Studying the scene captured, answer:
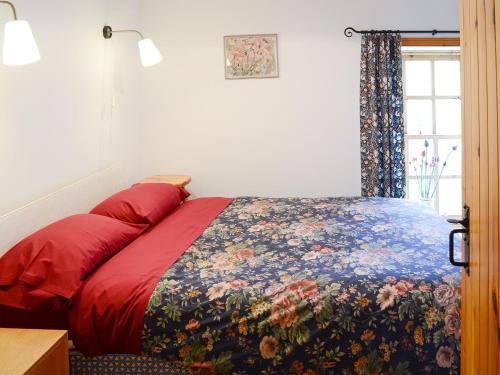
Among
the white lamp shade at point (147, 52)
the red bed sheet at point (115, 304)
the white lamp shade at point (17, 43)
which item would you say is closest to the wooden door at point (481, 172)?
the red bed sheet at point (115, 304)

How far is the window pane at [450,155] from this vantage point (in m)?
4.46

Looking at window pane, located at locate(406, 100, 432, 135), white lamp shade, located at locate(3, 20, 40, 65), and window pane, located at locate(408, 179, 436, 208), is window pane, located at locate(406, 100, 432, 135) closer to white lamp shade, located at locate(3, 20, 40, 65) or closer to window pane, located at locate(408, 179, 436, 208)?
window pane, located at locate(408, 179, 436, 208)

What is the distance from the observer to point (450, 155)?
14.6 ft

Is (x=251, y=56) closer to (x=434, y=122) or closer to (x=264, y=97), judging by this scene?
(x=264, y=97)

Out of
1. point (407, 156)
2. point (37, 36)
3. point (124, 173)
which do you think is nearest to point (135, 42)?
point (124, 173)

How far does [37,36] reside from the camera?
266 centimetres

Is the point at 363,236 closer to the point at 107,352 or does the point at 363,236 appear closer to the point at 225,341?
the point at 225,341

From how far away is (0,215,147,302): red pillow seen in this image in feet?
6.58

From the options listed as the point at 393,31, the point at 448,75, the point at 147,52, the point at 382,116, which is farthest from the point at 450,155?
the point at 147,52

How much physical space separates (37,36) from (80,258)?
4.01 feet

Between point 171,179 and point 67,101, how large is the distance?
1209 millimetres

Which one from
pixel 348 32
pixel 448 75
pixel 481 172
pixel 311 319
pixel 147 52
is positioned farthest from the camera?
pixel 448 75

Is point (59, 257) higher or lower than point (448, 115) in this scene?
lower

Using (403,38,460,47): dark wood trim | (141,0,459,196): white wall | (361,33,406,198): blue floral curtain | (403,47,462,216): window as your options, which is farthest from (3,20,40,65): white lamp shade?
(403,47,462,216): window
